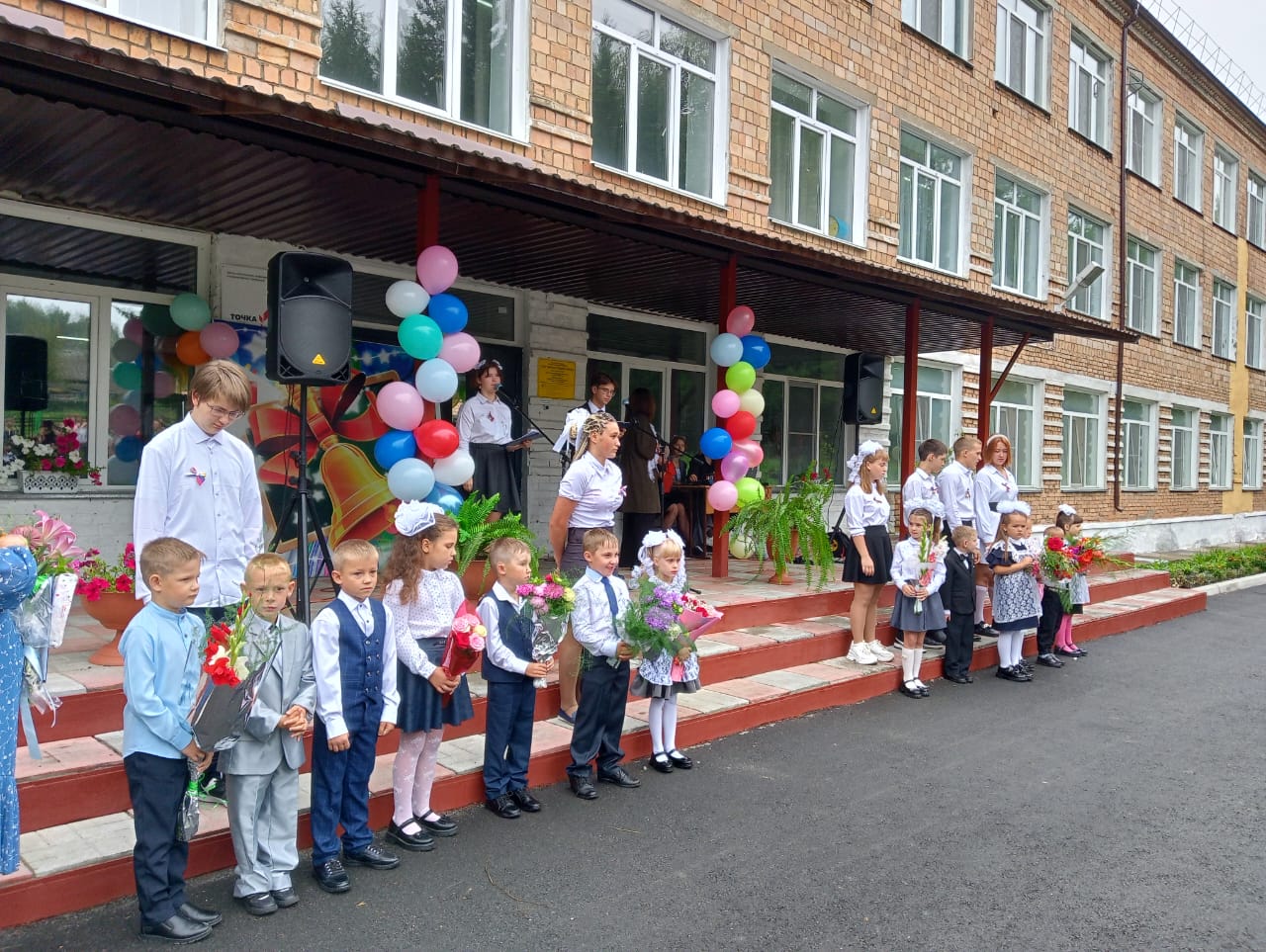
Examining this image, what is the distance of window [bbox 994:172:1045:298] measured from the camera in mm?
16281

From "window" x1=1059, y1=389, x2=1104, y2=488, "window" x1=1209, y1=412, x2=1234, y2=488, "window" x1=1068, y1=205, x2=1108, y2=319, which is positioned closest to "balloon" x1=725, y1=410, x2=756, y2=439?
"window" x1=1059, y1=389, x2=1104, y2=488

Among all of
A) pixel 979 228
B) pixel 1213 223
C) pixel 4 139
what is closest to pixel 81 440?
pixel 4 139

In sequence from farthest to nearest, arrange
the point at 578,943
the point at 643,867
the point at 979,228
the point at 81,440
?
the point at 979,228
the point at 81,440
the point at 643,867
the point at 578,943

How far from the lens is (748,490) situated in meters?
8.96

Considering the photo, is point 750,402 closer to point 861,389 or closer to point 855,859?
point 861,389

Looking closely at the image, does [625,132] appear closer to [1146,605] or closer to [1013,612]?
[1013,612]

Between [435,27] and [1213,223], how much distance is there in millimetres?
21415

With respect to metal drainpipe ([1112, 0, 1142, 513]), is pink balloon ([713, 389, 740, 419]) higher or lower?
lower

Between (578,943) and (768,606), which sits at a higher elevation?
(768,606)

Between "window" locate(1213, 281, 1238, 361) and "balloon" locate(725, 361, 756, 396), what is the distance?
19.7m

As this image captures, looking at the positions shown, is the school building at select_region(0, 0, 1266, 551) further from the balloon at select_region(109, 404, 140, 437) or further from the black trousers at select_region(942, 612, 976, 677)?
the black trousers at select_region(942, 612, 976, 677)

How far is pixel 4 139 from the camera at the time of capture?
5.56 m

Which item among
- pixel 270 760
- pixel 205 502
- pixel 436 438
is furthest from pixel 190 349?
pixel 270 760

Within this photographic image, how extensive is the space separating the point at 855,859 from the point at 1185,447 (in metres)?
22.2
